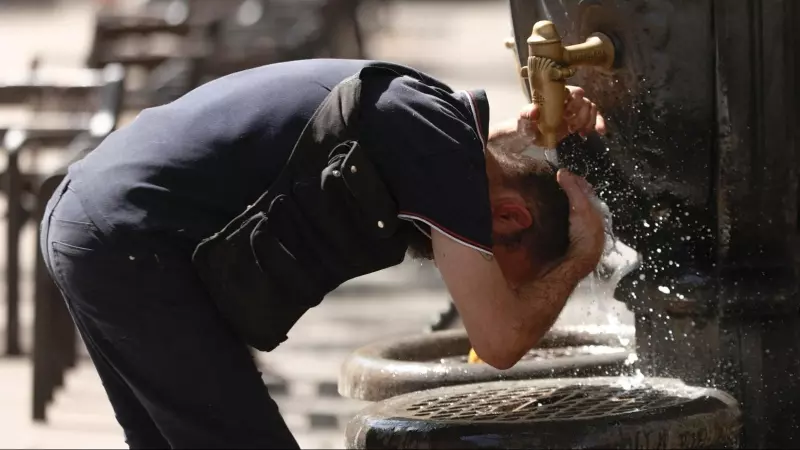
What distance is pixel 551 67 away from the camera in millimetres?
3068

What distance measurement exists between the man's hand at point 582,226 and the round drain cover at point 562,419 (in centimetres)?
29

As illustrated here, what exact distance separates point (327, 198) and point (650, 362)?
100 cm

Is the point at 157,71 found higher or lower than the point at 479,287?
lower

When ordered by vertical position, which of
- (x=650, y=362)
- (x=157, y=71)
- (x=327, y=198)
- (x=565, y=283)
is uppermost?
(x=327, y=198)

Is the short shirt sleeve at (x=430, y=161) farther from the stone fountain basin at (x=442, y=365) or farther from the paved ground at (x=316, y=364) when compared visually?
the paved ground at (x=316, y=364)

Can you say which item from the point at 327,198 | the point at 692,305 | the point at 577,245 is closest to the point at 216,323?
the point at 327,198

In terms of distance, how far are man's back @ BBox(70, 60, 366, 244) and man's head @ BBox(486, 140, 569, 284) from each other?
0.38m

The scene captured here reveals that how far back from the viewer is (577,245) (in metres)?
3.05

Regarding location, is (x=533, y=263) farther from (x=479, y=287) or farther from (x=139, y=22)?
(x=139, y=22)

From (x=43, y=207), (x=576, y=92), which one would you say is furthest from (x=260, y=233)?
(x=43, y=207)

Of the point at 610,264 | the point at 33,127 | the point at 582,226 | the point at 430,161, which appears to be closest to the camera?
the point at 430,161

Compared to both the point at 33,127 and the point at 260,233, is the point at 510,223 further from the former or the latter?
the point at 33,127

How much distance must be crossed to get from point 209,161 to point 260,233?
171mm

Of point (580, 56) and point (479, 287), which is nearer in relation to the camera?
point (479, 287)
